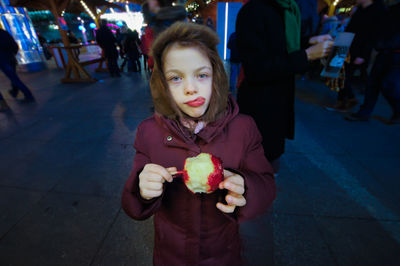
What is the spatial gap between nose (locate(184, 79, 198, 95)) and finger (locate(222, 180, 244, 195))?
0.48 m

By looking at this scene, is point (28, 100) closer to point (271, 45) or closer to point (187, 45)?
point (187, 45)

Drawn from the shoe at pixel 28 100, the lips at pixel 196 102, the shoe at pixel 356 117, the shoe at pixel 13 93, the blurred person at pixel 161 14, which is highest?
the blurred person at pixel 161 14

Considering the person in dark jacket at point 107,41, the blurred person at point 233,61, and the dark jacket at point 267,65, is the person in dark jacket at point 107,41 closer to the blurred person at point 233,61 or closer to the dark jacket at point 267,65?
the blurred person at point 233,61

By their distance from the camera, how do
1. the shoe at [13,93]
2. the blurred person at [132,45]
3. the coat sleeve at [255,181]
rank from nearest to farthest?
the coat sleeve at [255,181]
the shoe at [13,93]
the blurred person at [132,45]

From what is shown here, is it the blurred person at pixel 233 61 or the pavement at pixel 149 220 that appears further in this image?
the blurred person at pixel 233 61

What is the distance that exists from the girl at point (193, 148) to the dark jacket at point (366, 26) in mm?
3589

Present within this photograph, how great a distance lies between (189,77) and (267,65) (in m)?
0.72

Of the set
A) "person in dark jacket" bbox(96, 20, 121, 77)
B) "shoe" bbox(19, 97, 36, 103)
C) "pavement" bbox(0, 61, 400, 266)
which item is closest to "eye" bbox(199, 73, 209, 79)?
"pavement" bbox(0, 61, 400, 266)

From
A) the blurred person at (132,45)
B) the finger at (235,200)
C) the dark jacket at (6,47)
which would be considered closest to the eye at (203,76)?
the finger at (235,200)

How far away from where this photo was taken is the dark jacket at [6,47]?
533cm

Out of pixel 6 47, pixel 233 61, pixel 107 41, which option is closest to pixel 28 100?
pixel 6 47

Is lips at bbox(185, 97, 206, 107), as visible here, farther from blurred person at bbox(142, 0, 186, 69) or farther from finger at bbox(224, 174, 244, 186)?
blurred person at bbox(142, 0, 186, 69)

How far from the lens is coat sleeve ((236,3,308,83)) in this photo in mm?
1422

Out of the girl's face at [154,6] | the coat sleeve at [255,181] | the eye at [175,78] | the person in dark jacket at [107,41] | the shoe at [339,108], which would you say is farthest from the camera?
the person in dark jacket at [107,41]
